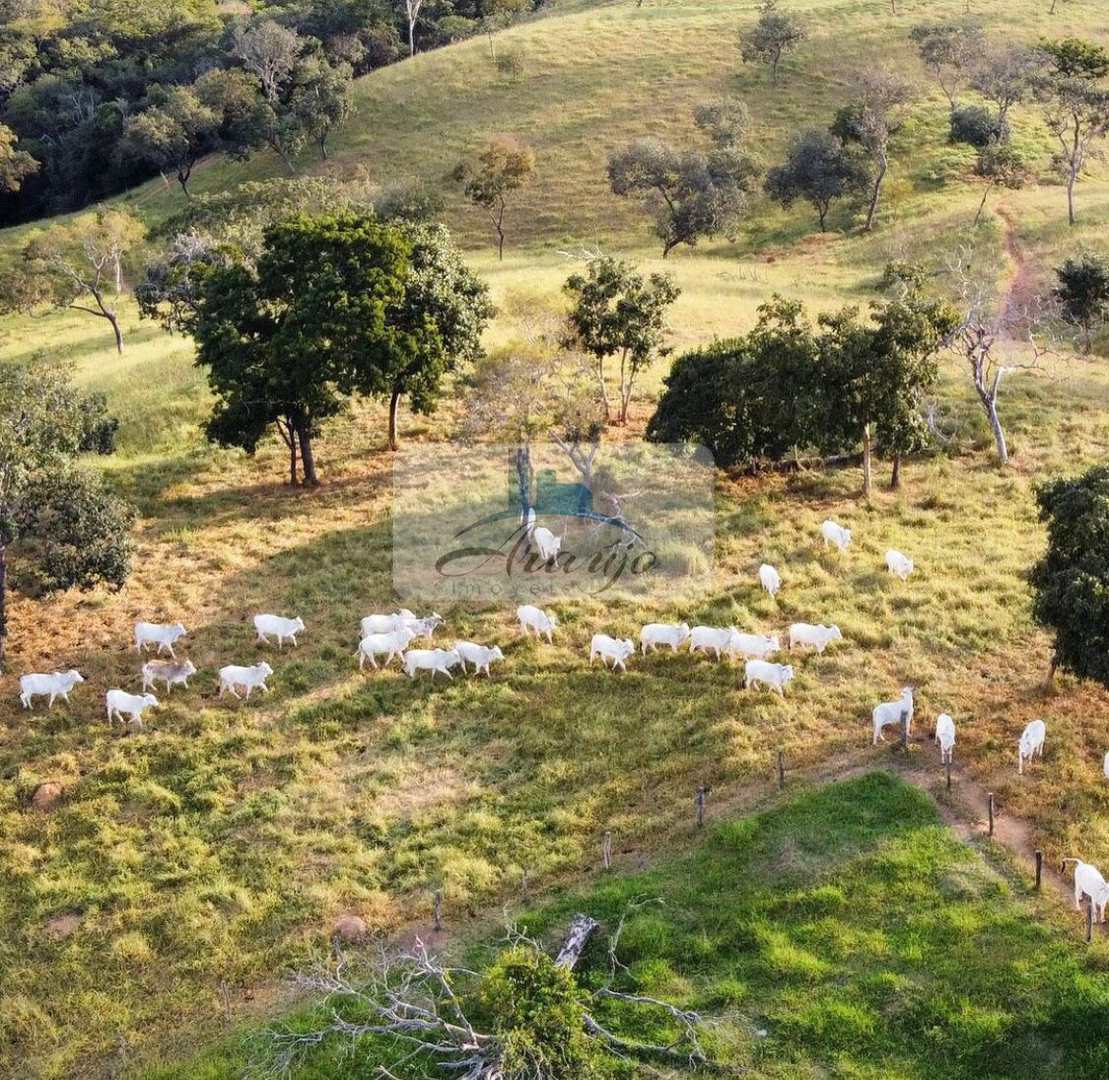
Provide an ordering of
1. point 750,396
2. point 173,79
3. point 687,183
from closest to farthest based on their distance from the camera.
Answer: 1. point 750,396
2. point 687,183
3. point 173,79

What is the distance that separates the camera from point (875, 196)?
237 ft

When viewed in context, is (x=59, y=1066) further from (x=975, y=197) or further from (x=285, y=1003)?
(x=975, y=197)

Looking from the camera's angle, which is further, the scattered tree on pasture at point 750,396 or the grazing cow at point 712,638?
the scattered tree on pasture at point 750,396

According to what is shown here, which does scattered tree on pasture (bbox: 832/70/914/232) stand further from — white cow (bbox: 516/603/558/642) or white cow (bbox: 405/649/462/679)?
white cow (bbox: 405/649/462/679)

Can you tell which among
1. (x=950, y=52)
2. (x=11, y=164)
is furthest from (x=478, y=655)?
(x=11, y=164)

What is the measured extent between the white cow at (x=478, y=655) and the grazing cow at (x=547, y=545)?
19.4ft

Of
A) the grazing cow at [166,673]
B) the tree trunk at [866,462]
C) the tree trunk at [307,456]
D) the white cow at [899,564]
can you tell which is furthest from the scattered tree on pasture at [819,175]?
the grazing cow at [166,673]

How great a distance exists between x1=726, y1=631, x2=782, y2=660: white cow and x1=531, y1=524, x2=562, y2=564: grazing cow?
301 inches

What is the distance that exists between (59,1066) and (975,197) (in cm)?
6994

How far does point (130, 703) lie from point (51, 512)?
5969mm

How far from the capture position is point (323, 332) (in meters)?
38.0

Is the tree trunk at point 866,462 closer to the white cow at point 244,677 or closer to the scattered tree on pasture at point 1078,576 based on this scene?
the scattered tree on pasture at point 1078,576
